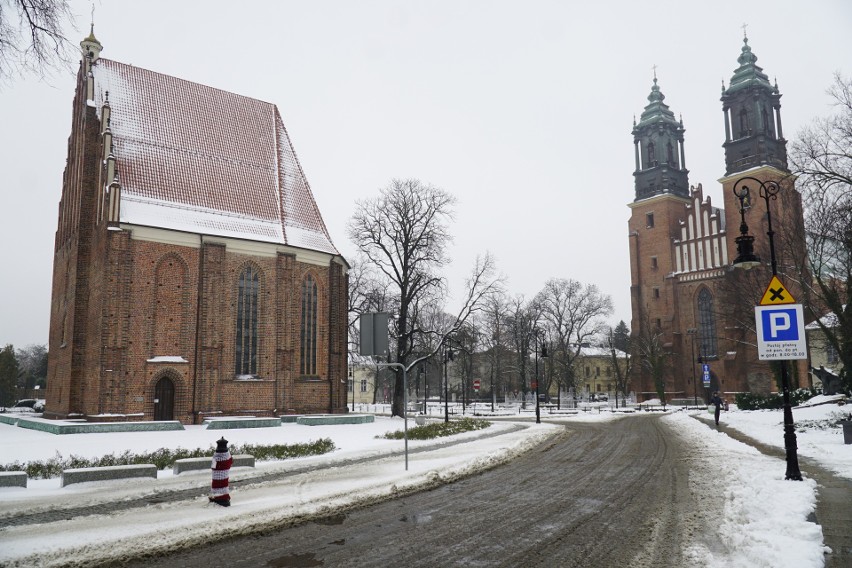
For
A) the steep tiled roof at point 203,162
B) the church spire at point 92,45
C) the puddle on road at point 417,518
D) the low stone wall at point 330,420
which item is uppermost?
the church spire at point 92,45

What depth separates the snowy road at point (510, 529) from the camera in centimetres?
625

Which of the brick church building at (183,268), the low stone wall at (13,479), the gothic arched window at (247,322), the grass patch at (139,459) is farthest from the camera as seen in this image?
the gothic arched window at (247,322)

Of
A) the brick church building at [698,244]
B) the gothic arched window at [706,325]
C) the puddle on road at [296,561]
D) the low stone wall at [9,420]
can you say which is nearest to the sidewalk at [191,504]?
the puddle on road at [296,561]

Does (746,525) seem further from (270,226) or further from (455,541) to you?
(270,226)

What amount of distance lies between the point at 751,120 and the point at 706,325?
64.4 ft

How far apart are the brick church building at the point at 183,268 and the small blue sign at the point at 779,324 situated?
24.2 metres

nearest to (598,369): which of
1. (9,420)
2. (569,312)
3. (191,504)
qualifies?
(569,312)

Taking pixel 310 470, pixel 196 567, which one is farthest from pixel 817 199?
pixel 196 567

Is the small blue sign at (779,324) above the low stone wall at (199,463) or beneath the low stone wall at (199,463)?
above

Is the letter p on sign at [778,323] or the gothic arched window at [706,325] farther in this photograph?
the gothic arched window at [706,325]

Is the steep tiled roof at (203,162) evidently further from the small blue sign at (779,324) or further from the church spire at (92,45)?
the small blue sign at (779,324)

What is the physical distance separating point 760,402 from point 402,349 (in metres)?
23.4

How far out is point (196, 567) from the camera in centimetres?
612

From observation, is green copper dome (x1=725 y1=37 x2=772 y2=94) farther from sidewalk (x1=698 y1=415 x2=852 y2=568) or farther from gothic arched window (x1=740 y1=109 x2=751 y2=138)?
sidewalk (x1=698 y1=415 x2=852 y2=568)
